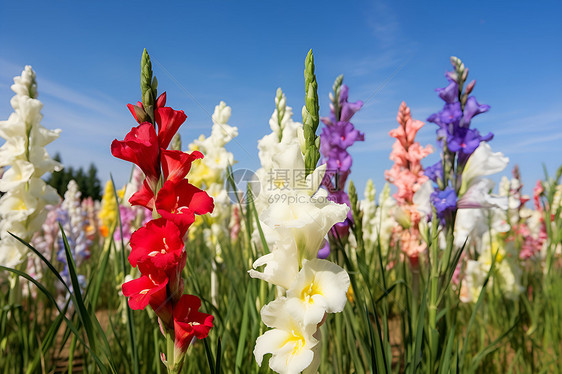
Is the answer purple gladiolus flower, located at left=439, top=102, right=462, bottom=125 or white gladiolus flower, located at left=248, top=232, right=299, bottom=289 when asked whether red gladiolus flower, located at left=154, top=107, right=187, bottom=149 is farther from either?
purple gladiolus flower, located at left=439, top=102, right=462, bottom=125

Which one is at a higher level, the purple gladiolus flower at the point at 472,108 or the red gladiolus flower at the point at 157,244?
the purple gladiolus flower at the point at 472,108

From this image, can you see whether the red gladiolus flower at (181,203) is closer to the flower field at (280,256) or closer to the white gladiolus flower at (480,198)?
the flower field at (280,256)

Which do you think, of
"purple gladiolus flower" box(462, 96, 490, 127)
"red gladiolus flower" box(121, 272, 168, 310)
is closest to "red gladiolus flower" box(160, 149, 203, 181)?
"red gladiolus flower" box(121, 272, 168, 310)

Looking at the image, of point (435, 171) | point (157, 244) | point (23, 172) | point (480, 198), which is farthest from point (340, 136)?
point (23, 172)

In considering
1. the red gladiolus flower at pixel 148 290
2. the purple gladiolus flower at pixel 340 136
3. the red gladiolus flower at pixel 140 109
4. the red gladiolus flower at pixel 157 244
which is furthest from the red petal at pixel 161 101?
the purple gladiolus flower at pixel 340 136

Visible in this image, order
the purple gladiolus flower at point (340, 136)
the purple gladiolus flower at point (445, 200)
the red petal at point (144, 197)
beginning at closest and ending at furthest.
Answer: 1. the red petal at point (144, 197)
2. the purple gladiolus flower at point (445, 200)
3. the purple gladiolus flower at point (340, 136)

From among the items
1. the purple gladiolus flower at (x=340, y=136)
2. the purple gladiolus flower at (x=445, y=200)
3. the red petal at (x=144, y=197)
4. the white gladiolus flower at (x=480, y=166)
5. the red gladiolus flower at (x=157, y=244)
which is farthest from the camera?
the purple gladiolus flower at (x=340, y=136)

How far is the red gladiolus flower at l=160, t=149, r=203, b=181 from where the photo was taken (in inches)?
43.0

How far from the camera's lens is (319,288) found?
3.55 feet

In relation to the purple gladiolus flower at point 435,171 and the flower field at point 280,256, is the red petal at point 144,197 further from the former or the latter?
the purple gladiolus flower at point 435,171

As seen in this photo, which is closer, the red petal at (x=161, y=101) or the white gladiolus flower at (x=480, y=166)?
the red petal at (x=161, y=101)

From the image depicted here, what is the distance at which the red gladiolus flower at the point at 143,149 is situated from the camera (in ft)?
3.55

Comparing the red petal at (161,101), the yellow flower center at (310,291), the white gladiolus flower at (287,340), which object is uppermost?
the red petal at (161,101)

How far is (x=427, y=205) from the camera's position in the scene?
293cm
